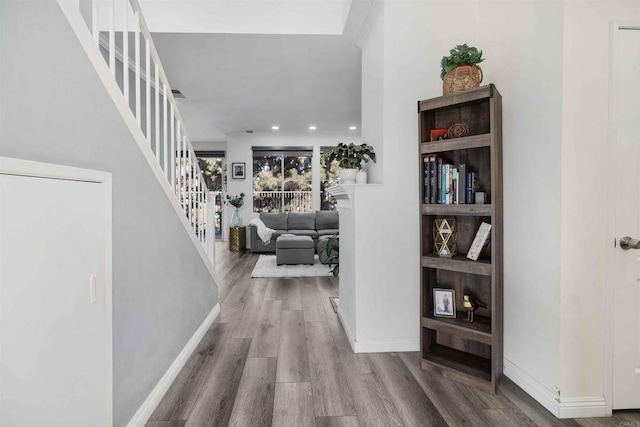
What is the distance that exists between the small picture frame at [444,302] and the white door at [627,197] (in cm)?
81

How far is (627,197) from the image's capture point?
1795mm

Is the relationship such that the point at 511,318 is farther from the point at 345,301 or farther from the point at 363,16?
the point at 363,16

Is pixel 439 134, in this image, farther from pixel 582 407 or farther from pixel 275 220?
pixel 275 220

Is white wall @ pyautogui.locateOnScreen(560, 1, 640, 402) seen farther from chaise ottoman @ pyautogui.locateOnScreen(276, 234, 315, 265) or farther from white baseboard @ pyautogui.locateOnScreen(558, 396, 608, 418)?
chaise ottoman @ pyautogui.locateOnScreen(276, 234, 315, 265)

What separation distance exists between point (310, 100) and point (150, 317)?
436 cm

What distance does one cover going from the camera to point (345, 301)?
9.96ft

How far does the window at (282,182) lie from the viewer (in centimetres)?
862

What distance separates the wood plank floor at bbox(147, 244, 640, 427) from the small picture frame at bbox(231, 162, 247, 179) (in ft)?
18.7

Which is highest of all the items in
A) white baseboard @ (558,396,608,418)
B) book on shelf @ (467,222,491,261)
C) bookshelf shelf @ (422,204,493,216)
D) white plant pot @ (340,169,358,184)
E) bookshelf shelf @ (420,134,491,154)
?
bookshelf shelf @ (420,134,491,154)

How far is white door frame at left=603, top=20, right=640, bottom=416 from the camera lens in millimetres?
1773

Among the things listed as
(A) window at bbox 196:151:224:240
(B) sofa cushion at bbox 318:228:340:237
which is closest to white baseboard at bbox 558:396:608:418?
(B) sofa cushion at bbox 318:228:340:237

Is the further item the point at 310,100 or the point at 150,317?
the point at 310,100

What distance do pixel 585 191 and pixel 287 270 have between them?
4269 millimetres

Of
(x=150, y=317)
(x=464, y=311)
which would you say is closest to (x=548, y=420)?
(x=464, y=311)
